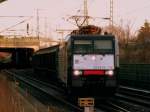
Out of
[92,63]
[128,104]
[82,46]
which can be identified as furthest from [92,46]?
[128,104]

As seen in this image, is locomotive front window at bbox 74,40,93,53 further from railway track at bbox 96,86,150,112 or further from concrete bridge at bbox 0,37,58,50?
concrete bridge at bbox 0,37,58,50

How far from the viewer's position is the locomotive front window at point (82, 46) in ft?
→ 82.7

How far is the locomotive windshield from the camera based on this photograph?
82.4 ft

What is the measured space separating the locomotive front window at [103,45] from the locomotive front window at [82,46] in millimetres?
267

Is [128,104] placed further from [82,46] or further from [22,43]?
[22,43]

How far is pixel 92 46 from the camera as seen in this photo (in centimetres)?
2525

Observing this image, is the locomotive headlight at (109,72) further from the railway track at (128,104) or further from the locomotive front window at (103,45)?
the railway track at (128,104)

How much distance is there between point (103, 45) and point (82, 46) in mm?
945

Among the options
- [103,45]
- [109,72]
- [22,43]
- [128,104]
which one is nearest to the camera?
[109,72]

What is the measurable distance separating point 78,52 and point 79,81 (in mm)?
1464

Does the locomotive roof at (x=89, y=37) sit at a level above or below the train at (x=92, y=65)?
above

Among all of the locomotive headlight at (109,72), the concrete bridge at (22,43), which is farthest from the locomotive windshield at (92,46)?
the concrete bridge at (22,43)

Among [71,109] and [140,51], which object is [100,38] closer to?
[71,109]

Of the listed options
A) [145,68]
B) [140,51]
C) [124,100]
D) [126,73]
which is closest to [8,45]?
[140,51]
